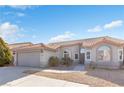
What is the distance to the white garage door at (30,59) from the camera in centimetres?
1480

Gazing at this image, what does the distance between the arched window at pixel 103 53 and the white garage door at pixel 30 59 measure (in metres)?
5.12

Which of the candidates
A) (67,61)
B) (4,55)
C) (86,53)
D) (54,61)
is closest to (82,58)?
(86,53)

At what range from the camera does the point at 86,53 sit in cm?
1571

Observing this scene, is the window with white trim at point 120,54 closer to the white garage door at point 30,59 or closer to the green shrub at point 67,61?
the green shrub at point 67,61

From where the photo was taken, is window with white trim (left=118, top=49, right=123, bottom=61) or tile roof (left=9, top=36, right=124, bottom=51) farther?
window with white trim (left=118, top=49, right=123, bottom=61)

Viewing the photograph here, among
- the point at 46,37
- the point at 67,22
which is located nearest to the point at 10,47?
the point at 46,37

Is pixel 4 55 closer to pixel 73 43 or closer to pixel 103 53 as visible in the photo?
pixel 73 43

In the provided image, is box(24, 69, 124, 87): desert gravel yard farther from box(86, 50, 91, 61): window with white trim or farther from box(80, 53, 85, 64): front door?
box(86, 50, 91, 61): window with white trim

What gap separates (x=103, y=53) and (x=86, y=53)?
4.74ft

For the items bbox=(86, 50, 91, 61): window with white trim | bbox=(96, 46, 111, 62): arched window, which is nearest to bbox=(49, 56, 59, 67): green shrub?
bbox=(86, 50, 91, 61): window with white trim

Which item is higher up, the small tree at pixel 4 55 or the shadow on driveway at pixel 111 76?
the small tree at pixel 4 55

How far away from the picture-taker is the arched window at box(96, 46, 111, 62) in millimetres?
15286

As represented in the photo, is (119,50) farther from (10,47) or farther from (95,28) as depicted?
(10,47)

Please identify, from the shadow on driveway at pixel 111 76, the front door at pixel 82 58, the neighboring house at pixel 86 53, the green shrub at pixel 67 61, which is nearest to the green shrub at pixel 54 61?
the neighboring house at pixel 86 53
